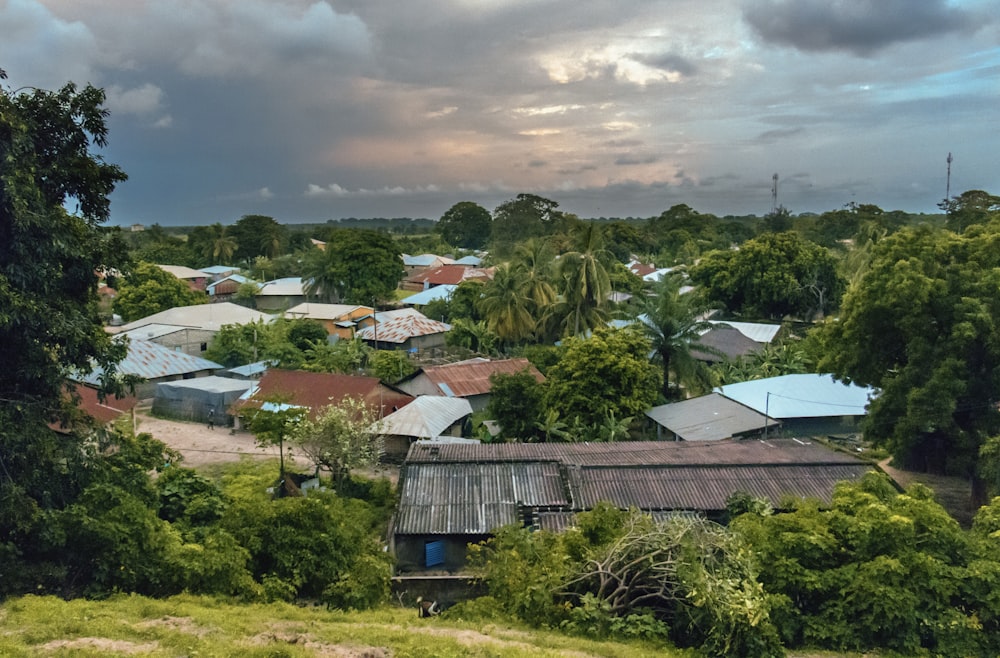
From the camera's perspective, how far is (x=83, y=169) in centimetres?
1111

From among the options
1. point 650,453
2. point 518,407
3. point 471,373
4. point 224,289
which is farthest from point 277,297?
point 650,453

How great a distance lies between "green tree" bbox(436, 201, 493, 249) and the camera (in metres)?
109

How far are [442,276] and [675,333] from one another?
4038cm

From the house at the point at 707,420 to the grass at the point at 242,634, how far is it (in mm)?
11714

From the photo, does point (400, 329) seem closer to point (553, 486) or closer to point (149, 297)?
point (149, 297)

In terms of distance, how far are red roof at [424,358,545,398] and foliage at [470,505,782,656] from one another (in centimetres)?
1349

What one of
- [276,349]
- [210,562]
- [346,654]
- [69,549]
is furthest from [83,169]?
[276,349]

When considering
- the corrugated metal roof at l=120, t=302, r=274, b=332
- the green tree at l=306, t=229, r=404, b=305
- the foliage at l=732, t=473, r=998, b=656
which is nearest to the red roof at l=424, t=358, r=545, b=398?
the corrugated metal roof at l=120, t=302, r=274, b=332

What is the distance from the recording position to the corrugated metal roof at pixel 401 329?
36.7 meters

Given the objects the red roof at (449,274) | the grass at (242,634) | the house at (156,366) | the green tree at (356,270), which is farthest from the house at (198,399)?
the red roof at (449,274)

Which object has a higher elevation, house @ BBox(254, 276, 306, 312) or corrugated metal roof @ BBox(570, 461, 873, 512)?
house @ BBox(254, 276, 306, 312)

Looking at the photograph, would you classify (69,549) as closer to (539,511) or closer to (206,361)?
(539,511)

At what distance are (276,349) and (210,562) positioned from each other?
2132 centimetres

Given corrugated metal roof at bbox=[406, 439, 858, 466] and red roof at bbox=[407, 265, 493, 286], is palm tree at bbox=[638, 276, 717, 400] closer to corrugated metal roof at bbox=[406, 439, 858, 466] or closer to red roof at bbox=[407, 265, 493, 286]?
corrugated metal roof at bbox=[406, 439, 858, 466]
